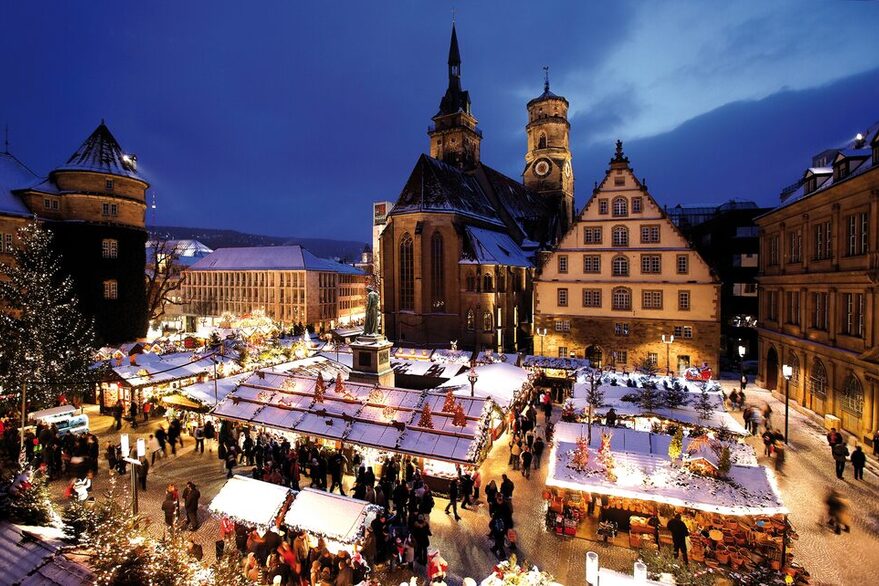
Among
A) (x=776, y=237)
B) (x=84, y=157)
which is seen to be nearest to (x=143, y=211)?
(x=84, y=157)

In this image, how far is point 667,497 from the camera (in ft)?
37.1

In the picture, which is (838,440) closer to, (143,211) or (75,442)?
(75,442)

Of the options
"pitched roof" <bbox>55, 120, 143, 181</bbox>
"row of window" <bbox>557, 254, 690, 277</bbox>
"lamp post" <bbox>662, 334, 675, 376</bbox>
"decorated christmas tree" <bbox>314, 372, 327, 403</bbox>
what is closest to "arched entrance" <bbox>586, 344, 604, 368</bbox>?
"lamp post" <bbox>662, 334, 675, 376</bbox>

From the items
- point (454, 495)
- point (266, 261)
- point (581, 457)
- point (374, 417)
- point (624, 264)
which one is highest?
point (266, 261)

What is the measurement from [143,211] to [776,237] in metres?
47.8

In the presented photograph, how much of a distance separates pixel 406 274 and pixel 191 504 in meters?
32.5

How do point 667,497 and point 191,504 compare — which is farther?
point 191,504

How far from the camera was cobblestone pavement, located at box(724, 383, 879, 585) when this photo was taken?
11.2 m

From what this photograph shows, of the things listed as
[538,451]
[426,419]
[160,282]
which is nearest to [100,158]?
[160,282]

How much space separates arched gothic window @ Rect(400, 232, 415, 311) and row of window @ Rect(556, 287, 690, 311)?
15327 millimetres

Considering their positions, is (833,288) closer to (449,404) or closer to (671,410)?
(671,410)

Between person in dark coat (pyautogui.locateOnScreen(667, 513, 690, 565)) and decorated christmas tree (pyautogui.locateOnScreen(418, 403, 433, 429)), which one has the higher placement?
decorated christmas tree (pyautogui.locateOnScreen(418, 403, 433, 429))

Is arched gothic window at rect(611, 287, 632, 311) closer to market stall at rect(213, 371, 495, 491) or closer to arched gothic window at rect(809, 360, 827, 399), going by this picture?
arched gothic window at rect(809, 360, 827, 399)

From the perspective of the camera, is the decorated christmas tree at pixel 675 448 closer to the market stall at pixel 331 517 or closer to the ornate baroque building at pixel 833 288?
the market stall at pixel 331 517
